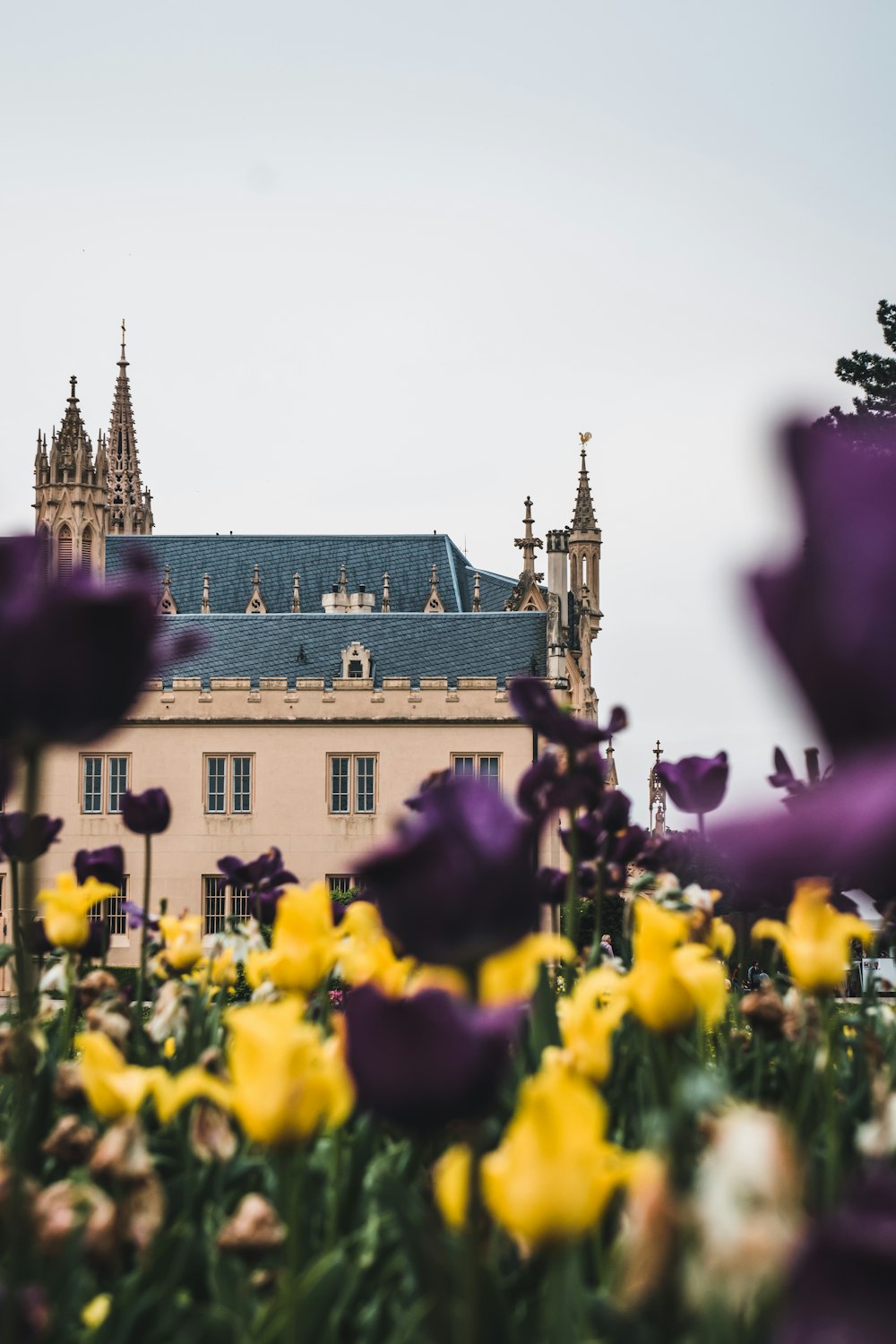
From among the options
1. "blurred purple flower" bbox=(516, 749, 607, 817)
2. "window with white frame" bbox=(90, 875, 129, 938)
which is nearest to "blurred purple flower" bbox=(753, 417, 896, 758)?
"blurred purple flower" bbox=(516, 749, 607, 817)

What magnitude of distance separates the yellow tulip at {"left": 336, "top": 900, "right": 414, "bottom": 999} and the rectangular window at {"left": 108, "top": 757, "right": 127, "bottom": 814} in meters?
35.5

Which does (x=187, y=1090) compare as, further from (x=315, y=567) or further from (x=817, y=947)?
(x=315, y=567)

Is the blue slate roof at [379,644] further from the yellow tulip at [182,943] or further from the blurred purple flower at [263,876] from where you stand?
the yellow tulip at [182,943]

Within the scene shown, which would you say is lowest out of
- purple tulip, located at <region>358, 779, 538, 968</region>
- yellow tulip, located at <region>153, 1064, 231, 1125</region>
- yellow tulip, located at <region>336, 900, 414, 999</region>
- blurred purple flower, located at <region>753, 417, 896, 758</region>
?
yellow tulip, located at <region>153, 1064, 231, 1125</region>

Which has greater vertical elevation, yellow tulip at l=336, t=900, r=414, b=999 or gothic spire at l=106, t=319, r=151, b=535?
gothic spire at l=106, t=319, r=151, b=535

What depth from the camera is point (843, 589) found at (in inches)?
29.2

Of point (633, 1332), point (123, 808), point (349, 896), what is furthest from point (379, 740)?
point (633, 1332)

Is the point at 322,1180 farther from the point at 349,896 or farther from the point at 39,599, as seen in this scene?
the point at 349,896

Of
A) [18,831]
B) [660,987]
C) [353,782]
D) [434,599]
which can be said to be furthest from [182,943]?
[434,599]

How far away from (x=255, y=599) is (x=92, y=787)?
1457 centimetres

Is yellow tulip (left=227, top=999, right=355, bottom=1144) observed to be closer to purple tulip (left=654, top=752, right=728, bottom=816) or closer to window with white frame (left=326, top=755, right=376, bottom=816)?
purple tulip (left=654, top=752, right=728, bottom=816)

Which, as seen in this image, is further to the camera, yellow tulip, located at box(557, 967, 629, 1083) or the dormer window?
the dormer window

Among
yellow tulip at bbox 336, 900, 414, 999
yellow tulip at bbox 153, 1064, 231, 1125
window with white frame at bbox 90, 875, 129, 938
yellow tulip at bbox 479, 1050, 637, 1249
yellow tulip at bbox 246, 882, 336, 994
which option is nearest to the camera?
yellow tulip at bbox 479, 1050, 637, 1249

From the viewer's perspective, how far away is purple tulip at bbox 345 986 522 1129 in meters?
1.05
